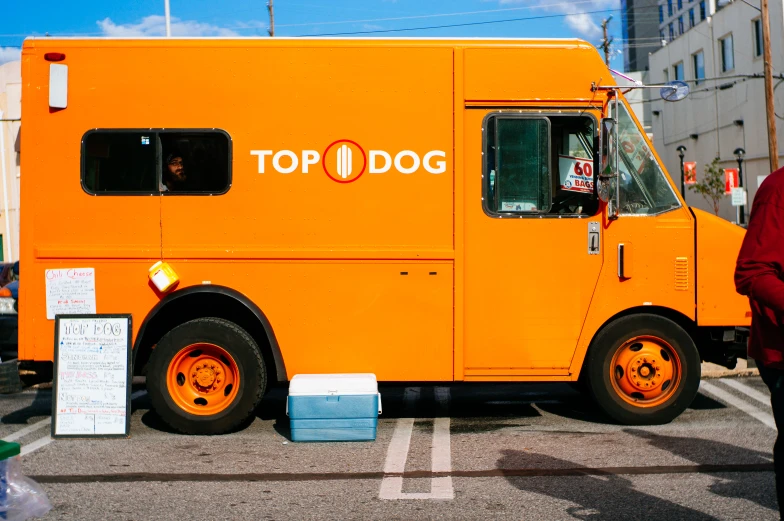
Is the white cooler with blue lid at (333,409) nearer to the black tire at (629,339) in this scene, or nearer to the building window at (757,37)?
the black tire at (629,339)

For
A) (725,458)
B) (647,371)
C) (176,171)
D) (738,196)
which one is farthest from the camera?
(738,196)

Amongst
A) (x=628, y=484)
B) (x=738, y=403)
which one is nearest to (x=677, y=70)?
(x=738, y=403)

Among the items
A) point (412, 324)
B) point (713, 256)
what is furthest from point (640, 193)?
point (412, 324)

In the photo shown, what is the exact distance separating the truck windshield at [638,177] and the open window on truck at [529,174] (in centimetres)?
25

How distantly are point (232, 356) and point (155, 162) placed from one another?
66.1 inches

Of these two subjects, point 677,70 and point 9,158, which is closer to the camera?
point 9,158

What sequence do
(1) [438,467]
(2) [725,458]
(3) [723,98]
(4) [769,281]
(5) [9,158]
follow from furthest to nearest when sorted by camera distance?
(3) [723,98] < (5) [9,158] < (2) [725,458] < (1) [438,467] < (4) [769,281]

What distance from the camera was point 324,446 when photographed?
7062 mm

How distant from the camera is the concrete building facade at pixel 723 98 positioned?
37.6 metres

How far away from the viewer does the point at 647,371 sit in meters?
7.52

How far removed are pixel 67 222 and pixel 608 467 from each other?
15.0 ft

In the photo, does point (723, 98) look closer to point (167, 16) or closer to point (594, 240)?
point (167, 16)

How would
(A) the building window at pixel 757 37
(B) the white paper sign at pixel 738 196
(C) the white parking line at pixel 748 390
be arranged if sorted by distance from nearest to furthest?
(C) the white parking line at pixel 748 390
(B) the white paper sign at pixel 738 196
(A) the building window at pixel 757 37

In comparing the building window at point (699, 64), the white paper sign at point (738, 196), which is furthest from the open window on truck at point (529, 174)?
the building window at point (699, 64)
